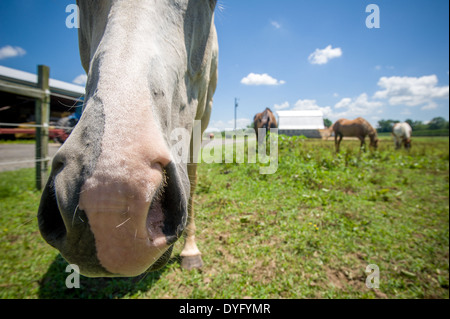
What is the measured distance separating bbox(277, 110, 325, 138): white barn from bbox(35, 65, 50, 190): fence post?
11855 millimetres

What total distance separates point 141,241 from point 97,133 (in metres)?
0.44

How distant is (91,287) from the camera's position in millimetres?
2182

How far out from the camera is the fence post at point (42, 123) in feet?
15.6

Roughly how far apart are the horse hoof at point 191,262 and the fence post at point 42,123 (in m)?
4.45

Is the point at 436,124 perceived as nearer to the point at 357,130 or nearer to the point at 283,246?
the point at 357,130

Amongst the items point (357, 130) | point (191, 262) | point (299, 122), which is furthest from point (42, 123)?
point (299, 122)

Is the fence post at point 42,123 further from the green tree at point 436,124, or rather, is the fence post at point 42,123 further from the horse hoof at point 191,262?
the green tree at point 436,124

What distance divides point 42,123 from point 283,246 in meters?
5.93

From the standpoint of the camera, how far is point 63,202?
0.73 m

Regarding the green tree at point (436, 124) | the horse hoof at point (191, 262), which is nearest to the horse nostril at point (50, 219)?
the horse hoof at point (191, 262)

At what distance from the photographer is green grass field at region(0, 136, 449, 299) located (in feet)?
7.14
